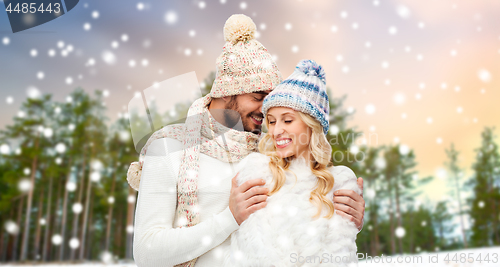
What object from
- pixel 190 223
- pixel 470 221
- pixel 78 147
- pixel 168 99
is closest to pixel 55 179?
pixel 78 147

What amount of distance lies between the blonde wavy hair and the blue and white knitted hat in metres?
0.05

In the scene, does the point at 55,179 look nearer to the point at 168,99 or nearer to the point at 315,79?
the point at 168,99

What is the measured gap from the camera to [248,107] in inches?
82.7

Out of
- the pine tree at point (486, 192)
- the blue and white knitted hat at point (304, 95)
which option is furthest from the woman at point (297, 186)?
the pine tree at point (486, 192)

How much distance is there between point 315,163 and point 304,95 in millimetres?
383

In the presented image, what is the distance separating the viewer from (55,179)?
35.7 feet

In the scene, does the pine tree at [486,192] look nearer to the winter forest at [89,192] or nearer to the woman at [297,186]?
the winter forest at [89,192]

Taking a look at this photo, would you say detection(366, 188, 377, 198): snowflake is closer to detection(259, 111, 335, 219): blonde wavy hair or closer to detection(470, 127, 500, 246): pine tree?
detection(470, 127, 500, 246): pine tree

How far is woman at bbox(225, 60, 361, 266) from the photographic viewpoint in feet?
4.95

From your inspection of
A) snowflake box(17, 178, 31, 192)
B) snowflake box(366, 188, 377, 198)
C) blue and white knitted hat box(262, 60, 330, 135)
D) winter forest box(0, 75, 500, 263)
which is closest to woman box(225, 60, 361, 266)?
blue and white knitted hat box(262, 60, 330, 135)

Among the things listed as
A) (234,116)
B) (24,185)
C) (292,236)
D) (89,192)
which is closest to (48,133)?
(24,185)

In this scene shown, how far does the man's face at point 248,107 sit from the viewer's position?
2.09 m

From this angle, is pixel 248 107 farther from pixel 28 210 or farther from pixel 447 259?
pixel 28 210

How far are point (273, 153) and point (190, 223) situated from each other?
581 millimetres
